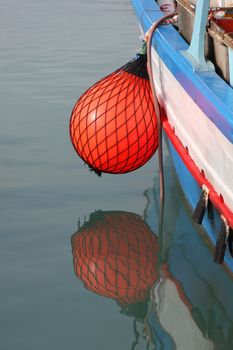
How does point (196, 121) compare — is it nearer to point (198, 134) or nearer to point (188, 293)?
point (198, 134)

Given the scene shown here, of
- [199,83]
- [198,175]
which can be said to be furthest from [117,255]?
[199,83]

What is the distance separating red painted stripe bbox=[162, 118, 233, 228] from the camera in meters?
3.27

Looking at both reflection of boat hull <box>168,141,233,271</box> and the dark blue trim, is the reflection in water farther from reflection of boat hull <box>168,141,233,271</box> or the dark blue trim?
the dark blue trim

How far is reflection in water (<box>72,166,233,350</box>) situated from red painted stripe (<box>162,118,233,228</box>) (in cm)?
47

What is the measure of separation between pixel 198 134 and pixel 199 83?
13.3 inches

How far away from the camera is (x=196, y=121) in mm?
3623

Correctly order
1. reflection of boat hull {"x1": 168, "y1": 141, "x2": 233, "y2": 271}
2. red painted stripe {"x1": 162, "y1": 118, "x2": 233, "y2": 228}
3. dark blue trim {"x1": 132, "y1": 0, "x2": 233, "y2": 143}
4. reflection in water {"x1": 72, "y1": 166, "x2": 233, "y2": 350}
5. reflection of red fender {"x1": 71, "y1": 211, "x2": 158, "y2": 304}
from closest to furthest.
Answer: dark blue trim {"x1": 132, "y1": 0, "x2": 233, "y2": 143} < red painted stripe {"x1": 162, "y1": 118, "x2": 233, "y2": 228} < reflection in water {"x1": 72, "y1": 166, "x2": 233, "y2": 350} < reflection of boat hull {"x1": 168, "y1": 141, "x2": 233, "y2": 271} < reflection of red fender {"x1": 71, "y1": 211, "x2": 158, "y2": 304}

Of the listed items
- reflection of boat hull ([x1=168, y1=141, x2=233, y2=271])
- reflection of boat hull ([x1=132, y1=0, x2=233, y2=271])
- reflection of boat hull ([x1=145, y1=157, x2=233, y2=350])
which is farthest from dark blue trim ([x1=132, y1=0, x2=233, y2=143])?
reflection of boat hull ([x1=145, y1=157, x2=233, y2=350])

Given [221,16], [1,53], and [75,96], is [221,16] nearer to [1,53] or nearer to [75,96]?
[75,96]

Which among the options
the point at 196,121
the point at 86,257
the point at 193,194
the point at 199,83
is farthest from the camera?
the point at 193,194

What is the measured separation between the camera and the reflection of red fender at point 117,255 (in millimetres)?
3727

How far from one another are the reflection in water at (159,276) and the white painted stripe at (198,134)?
0.52 meters

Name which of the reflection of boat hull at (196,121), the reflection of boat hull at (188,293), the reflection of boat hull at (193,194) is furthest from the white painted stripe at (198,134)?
the reflection of boat hull at (188,293)

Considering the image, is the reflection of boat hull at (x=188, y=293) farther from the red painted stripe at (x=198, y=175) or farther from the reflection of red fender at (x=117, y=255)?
the red painted stripe at (x=198, y=175)
